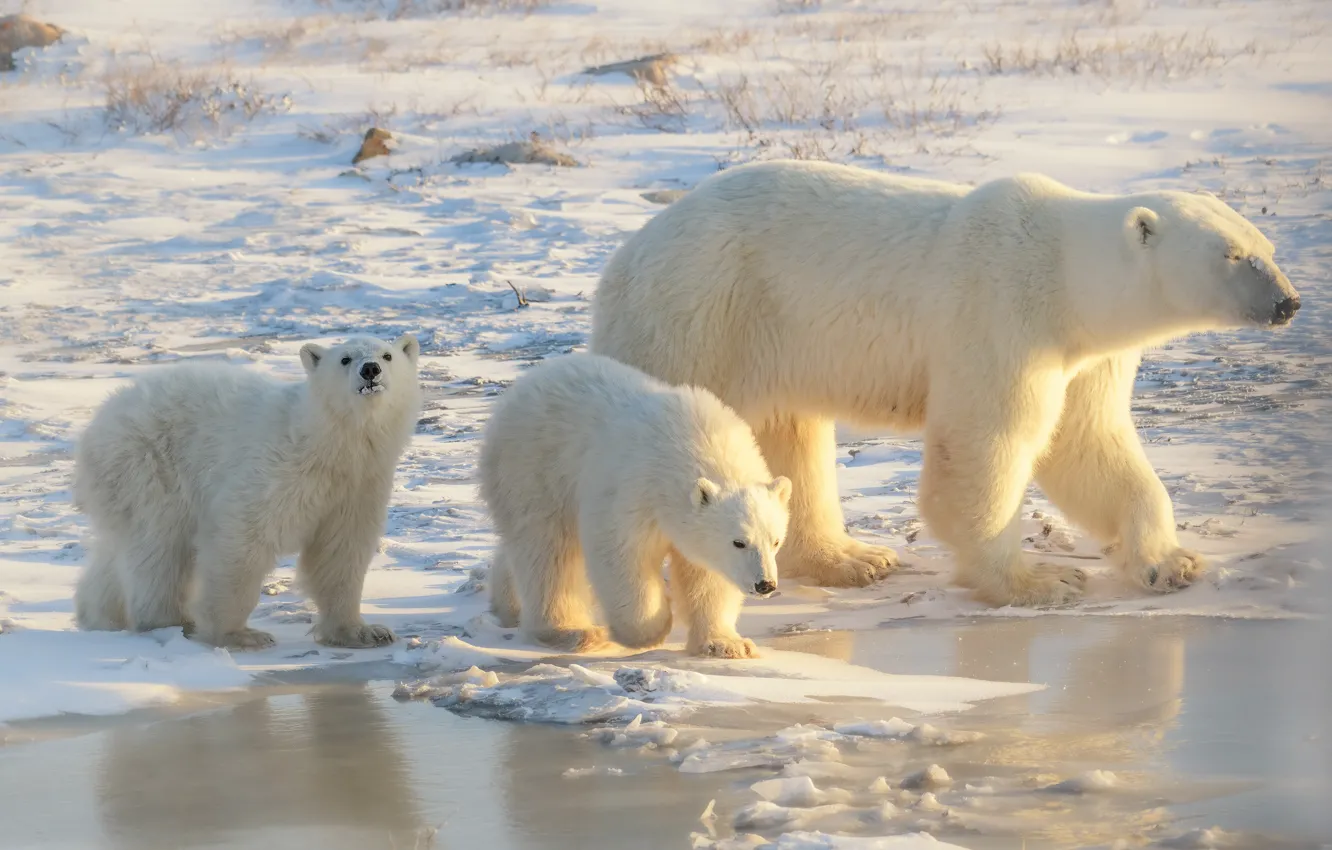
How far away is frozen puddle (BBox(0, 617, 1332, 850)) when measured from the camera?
335cm

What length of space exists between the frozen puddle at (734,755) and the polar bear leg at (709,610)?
11cm

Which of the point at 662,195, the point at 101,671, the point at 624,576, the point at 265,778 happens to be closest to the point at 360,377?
the point at 624,576

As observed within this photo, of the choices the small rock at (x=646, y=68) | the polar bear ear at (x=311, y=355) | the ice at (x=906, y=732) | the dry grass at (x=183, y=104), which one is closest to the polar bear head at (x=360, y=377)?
the polar bear ear at (x=311, y=355)

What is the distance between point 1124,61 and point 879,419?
33.3ft

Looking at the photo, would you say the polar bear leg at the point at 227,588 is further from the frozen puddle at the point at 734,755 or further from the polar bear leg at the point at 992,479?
the polar bear leg at the point at 992,479

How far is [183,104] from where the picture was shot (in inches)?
593

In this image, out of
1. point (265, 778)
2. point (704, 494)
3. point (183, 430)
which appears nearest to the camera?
point (265, 778)

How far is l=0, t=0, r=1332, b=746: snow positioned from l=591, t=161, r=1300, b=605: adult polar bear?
0.97 ft

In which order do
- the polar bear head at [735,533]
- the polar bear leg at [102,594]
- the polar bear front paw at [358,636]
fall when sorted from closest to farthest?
the polar bear head at [735,533]
the polar bear front paw at [358,636]
the polar bear leg at [102,594]

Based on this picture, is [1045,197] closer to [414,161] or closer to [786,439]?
[786,439]

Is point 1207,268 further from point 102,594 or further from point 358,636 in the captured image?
point 102,594

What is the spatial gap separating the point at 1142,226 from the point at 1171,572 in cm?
112

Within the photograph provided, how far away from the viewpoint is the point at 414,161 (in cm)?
1323

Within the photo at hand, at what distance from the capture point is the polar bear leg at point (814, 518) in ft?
20.1
